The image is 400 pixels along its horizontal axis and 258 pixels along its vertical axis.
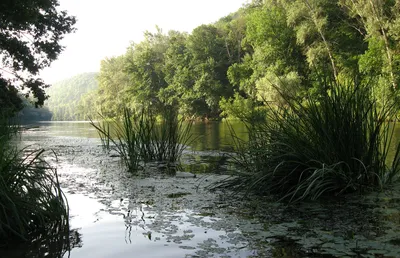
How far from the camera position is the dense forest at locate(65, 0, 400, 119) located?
Answer: 25.4 metres

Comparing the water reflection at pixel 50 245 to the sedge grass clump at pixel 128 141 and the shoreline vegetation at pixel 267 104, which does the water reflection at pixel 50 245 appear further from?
the sedge grass clump at pixel 128 141

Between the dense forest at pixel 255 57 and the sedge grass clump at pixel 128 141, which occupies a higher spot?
the dense forest at pixel 255 57

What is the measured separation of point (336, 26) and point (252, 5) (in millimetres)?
18644

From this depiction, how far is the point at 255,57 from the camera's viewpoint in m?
40.3

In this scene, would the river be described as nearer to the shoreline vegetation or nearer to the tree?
the shoreline vegetation

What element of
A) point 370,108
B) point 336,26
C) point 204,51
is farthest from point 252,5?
point 370,108

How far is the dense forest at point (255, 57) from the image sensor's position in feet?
83.2

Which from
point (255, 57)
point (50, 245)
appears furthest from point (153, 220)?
point (255, 57)

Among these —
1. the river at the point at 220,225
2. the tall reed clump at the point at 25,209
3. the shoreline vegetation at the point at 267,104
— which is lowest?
the river at the point at 220,225

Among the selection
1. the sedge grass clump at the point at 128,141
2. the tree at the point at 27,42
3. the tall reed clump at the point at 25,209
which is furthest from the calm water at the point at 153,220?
the tree at the point at 27,42

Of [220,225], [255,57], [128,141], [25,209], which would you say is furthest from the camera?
[255,57]

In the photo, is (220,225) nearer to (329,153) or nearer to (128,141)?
(329,153)

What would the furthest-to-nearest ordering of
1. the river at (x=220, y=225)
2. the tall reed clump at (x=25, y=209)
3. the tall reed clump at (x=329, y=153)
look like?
the tall reed clump at (x=329, y=153) → the tall reed clump at (x=25, y=209) → the river at (x=220, y=225)

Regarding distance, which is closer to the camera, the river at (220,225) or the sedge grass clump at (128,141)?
the river at (220,225)
